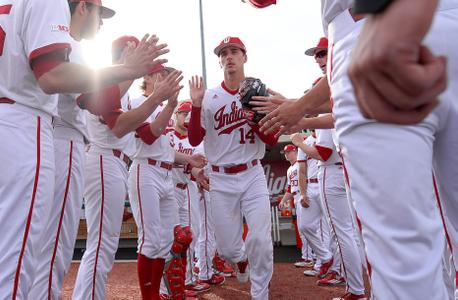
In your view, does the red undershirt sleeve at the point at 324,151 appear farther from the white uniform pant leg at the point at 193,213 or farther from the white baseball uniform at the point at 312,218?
the white uniform pant leg at the point at 193,213

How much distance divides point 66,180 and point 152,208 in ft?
4.51

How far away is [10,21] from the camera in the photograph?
71.6 inches

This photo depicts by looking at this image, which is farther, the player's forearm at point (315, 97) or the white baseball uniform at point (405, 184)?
the player's forearm at point (315, 97)

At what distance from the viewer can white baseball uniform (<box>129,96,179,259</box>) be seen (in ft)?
12.0

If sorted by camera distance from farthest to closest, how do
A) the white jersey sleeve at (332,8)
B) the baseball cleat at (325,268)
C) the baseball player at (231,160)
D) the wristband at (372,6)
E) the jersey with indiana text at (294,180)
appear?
the jersey with indiana text at (294,180), the baseball cleat at (325,268), the baseball player at (231,160), the white jersey sleeve at (332,8), the wristband at (372,6)

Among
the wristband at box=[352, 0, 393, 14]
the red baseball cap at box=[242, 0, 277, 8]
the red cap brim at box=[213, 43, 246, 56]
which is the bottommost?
the wristband at box=[352, 0, 393, 14]

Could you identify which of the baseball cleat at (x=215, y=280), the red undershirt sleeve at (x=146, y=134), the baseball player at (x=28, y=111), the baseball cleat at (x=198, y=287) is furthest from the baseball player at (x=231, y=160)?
the baseball player at (x=28, y=111)

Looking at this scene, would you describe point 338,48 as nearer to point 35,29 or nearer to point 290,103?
point 290,103

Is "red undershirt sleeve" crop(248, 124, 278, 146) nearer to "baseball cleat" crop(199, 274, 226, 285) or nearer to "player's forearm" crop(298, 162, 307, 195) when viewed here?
"player's forearm" crop(298, 162, 307, 195)

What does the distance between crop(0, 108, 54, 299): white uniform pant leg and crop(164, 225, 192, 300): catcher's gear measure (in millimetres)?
2259

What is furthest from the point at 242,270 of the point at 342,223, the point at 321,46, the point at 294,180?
the point at 294,180

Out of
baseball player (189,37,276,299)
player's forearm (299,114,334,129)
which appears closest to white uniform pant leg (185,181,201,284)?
baseball player (189,37,276,299)

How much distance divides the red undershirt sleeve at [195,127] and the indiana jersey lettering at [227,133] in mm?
104

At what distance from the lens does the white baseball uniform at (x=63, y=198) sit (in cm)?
229
